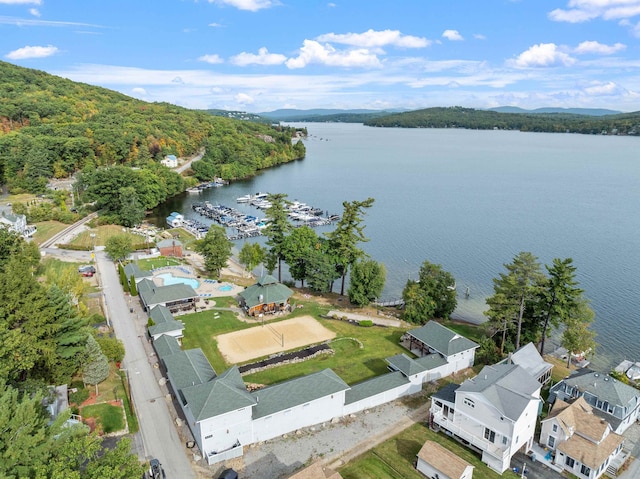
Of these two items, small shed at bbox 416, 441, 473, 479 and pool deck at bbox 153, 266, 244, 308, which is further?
pool deck at bbox 153, 266, 244, 308

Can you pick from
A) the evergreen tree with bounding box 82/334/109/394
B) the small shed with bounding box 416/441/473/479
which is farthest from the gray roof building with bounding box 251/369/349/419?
the evergreen tree with bounding box 82/334/109/394

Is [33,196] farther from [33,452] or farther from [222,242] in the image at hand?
[33,452]

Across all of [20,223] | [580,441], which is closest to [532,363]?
[580,441]

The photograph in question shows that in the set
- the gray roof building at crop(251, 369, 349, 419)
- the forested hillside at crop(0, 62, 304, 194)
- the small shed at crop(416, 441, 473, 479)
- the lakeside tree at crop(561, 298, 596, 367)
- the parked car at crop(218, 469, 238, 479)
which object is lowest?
the parked car at crop(218, 469, 238, 479)

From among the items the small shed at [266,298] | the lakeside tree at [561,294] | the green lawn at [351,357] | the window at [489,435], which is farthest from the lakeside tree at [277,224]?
the window at [489,435]

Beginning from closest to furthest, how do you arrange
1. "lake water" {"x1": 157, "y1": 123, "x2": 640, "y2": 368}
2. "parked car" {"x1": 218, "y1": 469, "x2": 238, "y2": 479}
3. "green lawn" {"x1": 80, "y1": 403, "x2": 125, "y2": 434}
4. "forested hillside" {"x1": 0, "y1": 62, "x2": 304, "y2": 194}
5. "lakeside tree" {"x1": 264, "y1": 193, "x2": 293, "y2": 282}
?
"parked car" {"x1": 218, "y1": 469, "x2": 238, "y2": 479} < "green lawn" {"x1": 80, "y1": 403, "x2": 125, "y2": 434} < "lakeside tree" {"x1": 264, "y1": 193, "x2": 293, "y2": 282} < "lake water" {"x1": 157, "y1": 123, "x2": 640, "y2": 368} < "forested hillside" {"x1": 0, "y1": 62, "x2": 304, "y2": 194}

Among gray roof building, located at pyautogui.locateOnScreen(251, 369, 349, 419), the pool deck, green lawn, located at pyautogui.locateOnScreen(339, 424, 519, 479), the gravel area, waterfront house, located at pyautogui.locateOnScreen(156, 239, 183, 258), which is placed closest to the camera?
green lawn, located at pyautogui.locateOnScreen(339, 424, 519, 479)

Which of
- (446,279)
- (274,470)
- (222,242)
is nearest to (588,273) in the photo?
(446,279)

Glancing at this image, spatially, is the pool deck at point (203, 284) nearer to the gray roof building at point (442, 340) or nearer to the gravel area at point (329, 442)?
the gravel area at point (329, 442)

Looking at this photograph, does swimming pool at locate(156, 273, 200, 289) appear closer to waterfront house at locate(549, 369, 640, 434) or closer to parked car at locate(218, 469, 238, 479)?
parked car at locate(218, 469, 238, 479)
